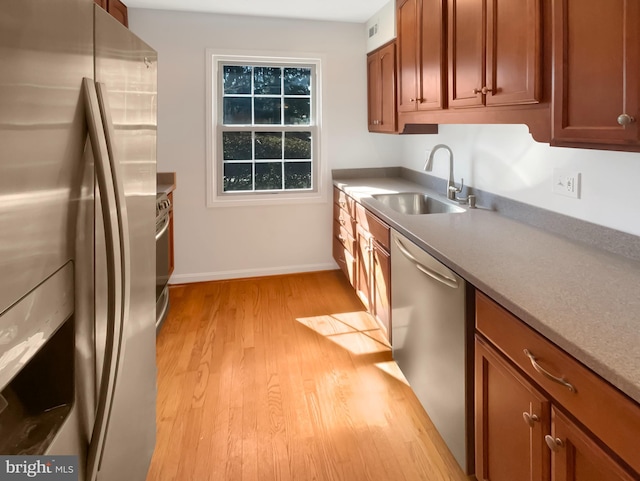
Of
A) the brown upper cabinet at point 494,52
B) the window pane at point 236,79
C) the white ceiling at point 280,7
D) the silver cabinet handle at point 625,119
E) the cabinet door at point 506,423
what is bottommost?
the cabinet door at point 506,423

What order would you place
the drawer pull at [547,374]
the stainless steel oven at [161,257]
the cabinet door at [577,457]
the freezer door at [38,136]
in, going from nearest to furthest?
1. the freezer door at [38,136]
2. the cabinet door at [577,457]
3. the drawer pull at [547,374]
4. the stainless steel oven at [161,257]

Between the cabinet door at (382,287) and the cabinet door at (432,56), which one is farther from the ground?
the cabinet door at (432,56)

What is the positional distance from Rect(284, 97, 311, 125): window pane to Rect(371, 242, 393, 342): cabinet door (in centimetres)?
184

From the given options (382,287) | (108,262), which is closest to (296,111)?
(382,287)

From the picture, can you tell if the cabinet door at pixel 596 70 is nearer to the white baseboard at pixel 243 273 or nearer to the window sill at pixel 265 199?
the window sill at pixel 265 199

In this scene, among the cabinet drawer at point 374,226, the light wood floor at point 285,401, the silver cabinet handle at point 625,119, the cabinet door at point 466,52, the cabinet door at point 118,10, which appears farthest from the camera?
the cabinet door at point 118,10

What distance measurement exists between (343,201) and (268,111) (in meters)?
1.14

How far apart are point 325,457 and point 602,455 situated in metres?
1.15

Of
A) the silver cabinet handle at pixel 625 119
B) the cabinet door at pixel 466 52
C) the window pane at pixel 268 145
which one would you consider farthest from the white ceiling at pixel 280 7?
the silver cabinet handle at pixel 625 119

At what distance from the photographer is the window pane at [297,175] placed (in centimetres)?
411

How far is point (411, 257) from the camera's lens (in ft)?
6.66

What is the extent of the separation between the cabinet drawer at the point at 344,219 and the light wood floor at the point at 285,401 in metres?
0.61

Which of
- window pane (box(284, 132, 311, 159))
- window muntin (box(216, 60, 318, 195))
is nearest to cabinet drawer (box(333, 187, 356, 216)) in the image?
window muntin (box(216, 60, 318, 195))

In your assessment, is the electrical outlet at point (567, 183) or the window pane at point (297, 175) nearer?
the electrical outlet at point (567, 183)
